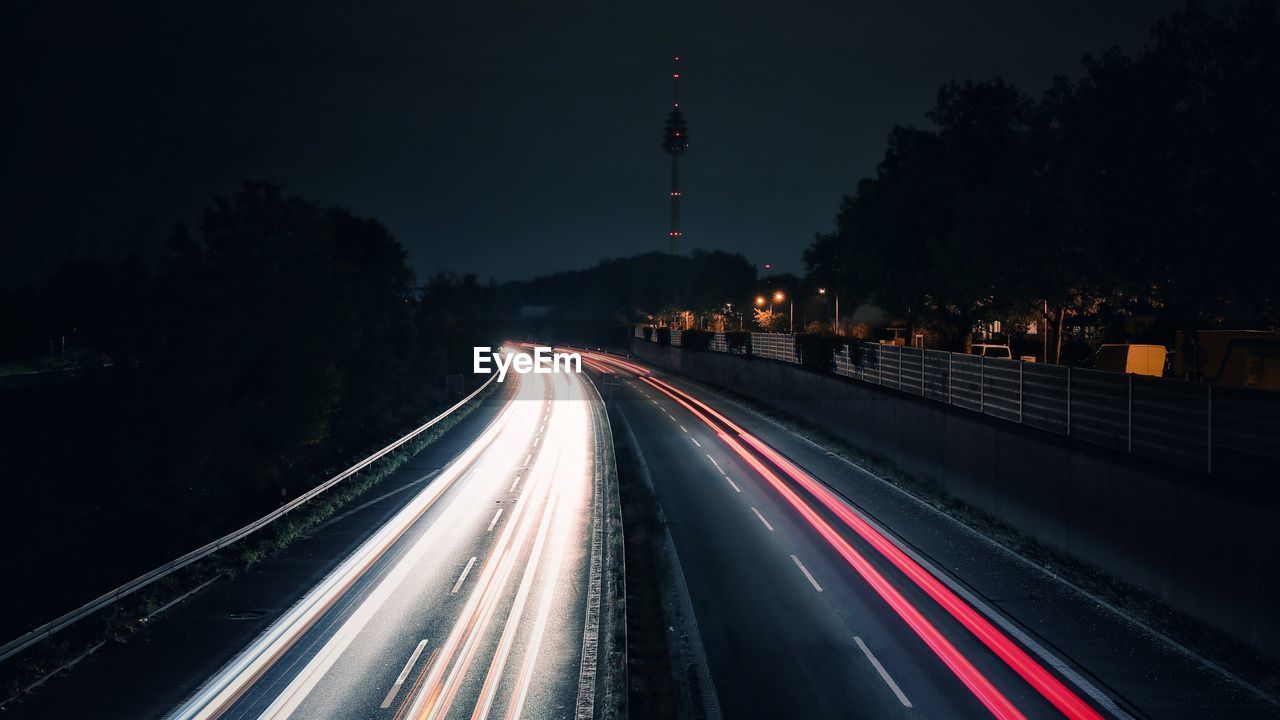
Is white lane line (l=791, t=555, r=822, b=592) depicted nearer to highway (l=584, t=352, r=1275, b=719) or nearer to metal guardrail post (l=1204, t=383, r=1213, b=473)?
highway (l=584, t=352, r=1275, b=719)

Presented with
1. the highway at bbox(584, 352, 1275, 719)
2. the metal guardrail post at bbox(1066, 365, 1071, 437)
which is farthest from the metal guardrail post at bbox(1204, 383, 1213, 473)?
the metal guardrail post at bbox(1066, 365, 1071, 437)

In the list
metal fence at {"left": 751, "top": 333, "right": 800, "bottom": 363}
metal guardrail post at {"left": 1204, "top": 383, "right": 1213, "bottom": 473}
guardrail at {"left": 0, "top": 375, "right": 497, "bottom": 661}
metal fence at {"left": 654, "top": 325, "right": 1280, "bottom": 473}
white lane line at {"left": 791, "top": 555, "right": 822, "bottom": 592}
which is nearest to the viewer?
guardrail at {"left": 0, "top": 375, "right": 497, "bottom": 661}

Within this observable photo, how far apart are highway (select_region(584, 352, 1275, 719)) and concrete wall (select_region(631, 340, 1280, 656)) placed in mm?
1169

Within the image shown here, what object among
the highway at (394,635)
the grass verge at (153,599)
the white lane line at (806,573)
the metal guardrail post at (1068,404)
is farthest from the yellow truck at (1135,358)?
the grass verge at (153,599)

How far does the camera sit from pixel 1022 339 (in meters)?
54.1

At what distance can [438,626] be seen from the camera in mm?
13375

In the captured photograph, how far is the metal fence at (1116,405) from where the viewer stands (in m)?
12.7

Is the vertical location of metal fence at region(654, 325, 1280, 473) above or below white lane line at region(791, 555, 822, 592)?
above

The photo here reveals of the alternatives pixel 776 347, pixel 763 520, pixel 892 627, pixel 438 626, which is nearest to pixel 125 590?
pixel 438 626

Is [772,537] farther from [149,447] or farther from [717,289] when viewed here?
[717,289]

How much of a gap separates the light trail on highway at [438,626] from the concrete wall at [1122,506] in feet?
32.5

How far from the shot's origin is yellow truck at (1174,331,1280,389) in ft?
91.5

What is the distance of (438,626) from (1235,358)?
3072 centimetres

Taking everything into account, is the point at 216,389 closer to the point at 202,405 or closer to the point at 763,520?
the point at 202,405
